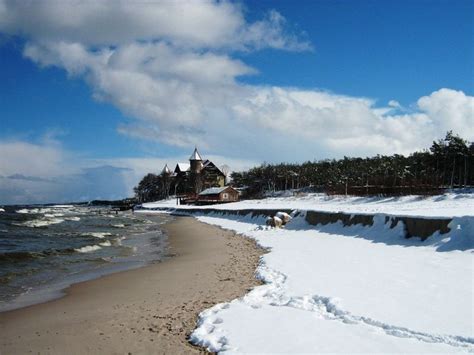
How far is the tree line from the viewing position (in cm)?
4862

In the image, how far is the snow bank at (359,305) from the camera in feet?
18.9

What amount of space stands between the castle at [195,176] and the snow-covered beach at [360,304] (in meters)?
101

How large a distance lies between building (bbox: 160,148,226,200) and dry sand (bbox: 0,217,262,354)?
3967 inches

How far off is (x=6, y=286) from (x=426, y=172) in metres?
57.8

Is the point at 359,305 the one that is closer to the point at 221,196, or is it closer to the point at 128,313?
the point at 128,313

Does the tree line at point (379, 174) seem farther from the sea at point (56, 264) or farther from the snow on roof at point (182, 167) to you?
the sea at point (56, 264)

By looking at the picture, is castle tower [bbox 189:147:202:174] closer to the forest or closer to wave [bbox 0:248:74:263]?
the forest

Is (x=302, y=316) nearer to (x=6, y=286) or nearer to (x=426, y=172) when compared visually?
(x=6, y=286)

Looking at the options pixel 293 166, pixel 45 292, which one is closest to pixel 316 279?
pixel 45 292

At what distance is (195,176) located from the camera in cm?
11650

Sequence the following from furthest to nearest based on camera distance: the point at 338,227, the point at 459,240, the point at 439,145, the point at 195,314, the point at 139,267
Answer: the point at 439,145
the point at 338,227
the point at 139,267
the point at 459,240
the point at 195,314

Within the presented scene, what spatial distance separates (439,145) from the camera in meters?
50.2

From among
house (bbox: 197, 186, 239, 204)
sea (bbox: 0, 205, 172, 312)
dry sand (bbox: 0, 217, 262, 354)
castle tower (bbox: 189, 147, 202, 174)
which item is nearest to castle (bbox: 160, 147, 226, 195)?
castle tower (bbox: 189, 147, 202, 174)

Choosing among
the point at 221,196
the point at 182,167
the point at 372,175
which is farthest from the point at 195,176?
the point at 372,175
